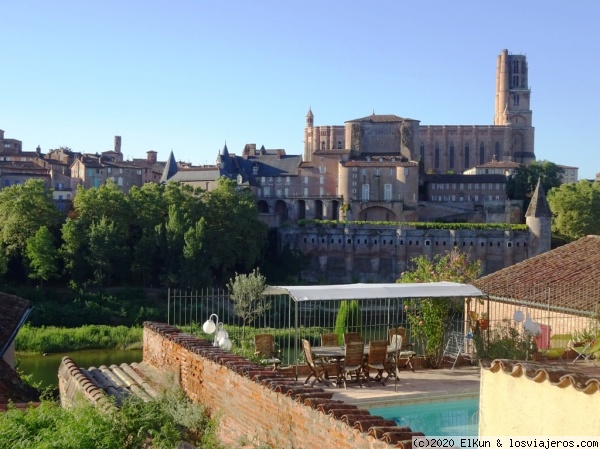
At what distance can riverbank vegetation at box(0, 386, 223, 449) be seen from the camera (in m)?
7.21

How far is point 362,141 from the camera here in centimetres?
6894

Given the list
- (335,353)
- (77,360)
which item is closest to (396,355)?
(335,353)

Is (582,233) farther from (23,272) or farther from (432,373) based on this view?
(432,373)

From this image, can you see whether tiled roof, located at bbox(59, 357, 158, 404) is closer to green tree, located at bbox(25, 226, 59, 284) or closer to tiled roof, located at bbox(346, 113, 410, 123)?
green tree, located at bbox(25, 226, 59, 284)

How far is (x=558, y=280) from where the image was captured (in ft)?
55.6

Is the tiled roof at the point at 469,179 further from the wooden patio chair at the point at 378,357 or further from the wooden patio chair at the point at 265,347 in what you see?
the wooden patio chair at the point at 378,357

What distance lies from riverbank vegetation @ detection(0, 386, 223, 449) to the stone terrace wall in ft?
0.88

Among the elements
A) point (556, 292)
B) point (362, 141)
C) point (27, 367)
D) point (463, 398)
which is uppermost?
point (362, 141)

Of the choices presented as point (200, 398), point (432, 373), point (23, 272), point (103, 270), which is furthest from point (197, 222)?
point (200, 398)

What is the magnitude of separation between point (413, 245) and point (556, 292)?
38.2 meters

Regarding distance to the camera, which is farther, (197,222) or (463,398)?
(197,222)

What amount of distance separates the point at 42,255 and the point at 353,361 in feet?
103

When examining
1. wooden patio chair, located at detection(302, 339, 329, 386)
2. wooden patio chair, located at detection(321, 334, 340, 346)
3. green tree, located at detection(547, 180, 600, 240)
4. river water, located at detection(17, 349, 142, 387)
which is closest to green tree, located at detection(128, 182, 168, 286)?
river water, located at detection(17, 349, 142, 387)

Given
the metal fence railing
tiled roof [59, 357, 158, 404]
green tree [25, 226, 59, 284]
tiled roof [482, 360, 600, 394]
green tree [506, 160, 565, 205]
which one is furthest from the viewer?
green tree [506, 160, 565, 205]
